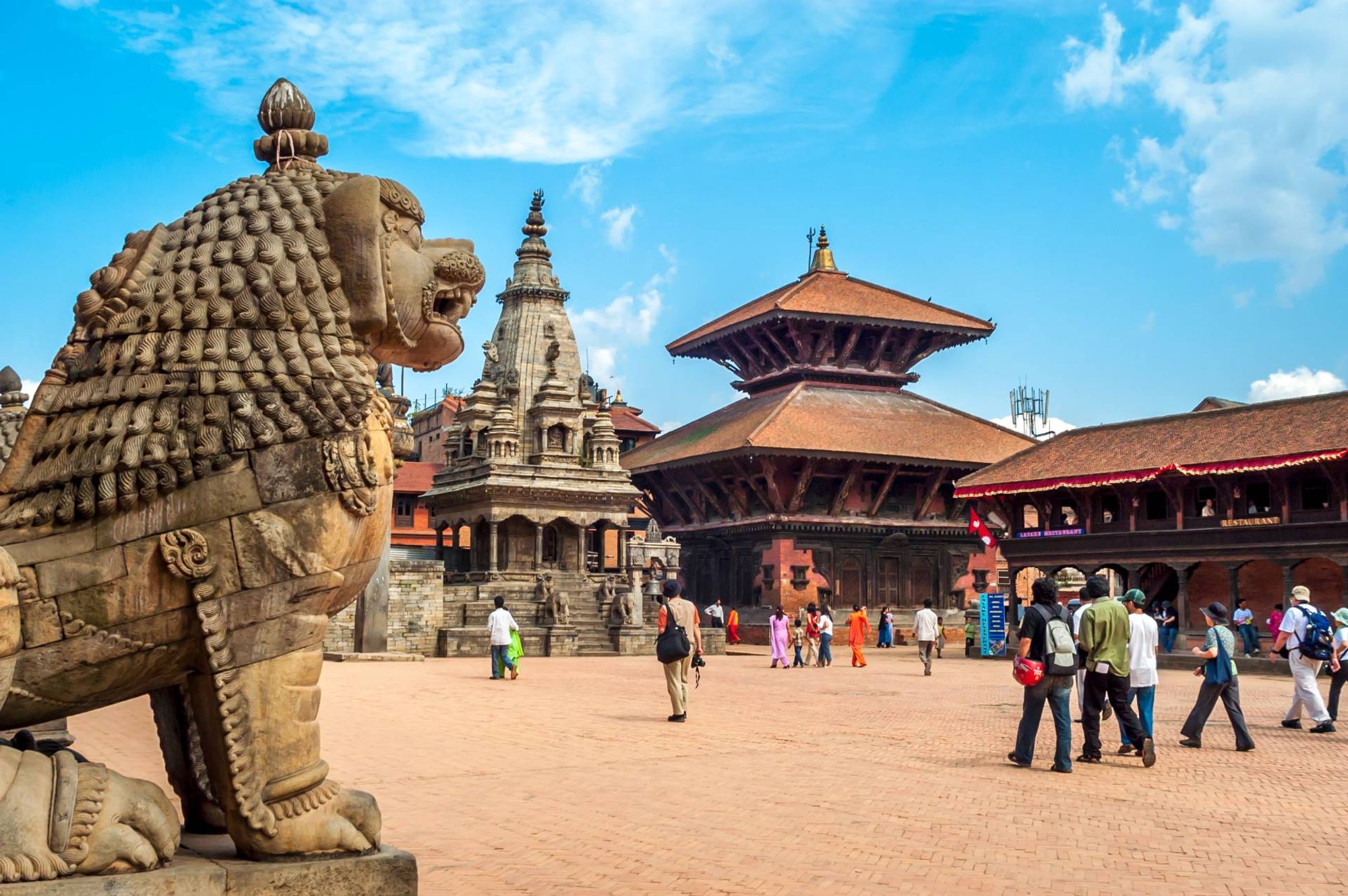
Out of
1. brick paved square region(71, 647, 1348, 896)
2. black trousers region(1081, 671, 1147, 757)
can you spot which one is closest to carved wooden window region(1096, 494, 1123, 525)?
brick paved square region(71, 647, 1348, 896)

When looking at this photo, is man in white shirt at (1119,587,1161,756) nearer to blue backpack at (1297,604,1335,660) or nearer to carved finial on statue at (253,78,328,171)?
blue backpack at (1297,604,1335,660)

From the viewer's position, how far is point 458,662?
25922 millimetres

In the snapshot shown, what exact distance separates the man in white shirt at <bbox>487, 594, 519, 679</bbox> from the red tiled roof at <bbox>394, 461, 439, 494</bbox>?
30.7 meters

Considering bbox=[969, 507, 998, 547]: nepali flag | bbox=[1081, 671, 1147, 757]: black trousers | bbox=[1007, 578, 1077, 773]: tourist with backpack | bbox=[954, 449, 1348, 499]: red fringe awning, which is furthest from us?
bbox=[969, 507, 998, 547]: nepali flag

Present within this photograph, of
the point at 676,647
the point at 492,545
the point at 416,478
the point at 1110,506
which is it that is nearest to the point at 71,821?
the point at 676,647

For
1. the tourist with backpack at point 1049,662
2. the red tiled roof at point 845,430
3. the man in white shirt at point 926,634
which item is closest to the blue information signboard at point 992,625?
the man in white shirt at point 926,634

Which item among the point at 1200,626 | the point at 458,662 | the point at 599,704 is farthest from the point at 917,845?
the point at 1200,626

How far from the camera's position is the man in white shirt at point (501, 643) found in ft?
67.7

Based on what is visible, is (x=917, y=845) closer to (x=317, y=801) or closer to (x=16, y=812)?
(x=317, y=801)

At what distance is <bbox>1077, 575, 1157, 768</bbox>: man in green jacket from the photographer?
Answer: 36.2 feet

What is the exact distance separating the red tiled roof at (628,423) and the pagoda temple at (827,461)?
46.5ft

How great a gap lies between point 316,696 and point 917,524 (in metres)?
37.1

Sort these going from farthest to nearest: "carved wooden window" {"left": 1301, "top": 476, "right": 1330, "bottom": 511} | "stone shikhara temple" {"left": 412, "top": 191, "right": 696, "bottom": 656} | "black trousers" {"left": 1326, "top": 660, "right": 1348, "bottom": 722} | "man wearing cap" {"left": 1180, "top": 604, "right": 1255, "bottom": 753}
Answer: "stone shikhara temple" {"left": 412, "top": 191, "right": 696, "bottom": 656}
"carved wooden window" {"left": 1301, "top": 476, "right": 1330, "bottom": 511}
"black trousers" {"left": 1326, "top": 660, "right": 1348, "bottom": 722}
"man wearing cap" {"left": 1180, "top": 604, "right": 1255, "bottom": 753}

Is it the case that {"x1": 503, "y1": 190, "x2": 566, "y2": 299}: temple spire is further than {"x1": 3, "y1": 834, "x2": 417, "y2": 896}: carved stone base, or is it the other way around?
{"x1": 503, "y1": 190, "x2": 566, "y2": 299}: temple spire
